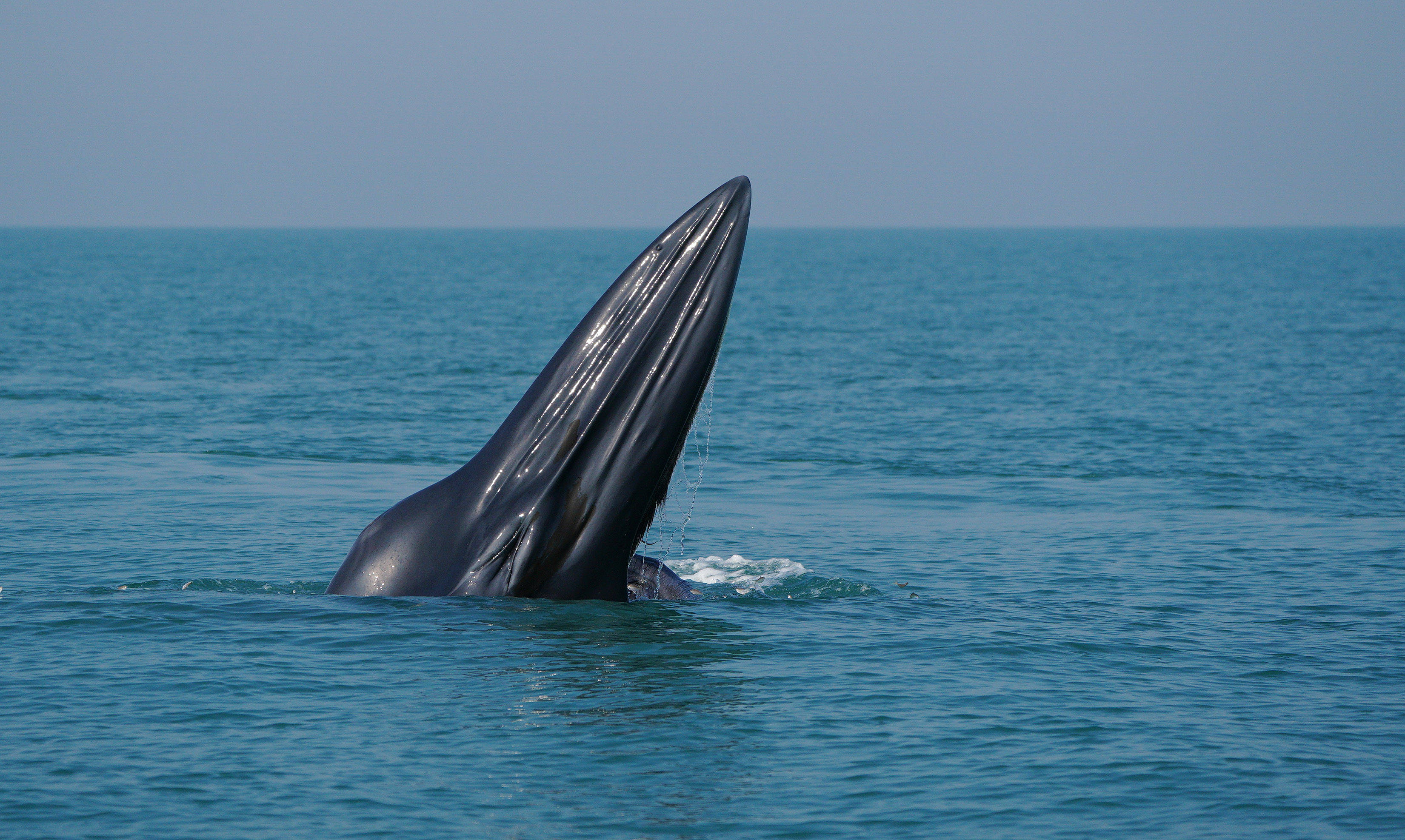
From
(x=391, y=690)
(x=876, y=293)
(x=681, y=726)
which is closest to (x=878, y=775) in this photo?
(x=681, y=726)

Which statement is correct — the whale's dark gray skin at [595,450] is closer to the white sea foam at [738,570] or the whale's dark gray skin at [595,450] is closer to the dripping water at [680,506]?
the dripping water at [680,506]

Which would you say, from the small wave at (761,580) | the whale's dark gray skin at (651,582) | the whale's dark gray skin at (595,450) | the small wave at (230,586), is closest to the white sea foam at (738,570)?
the small wave at (761,580)

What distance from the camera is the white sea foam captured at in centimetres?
1628

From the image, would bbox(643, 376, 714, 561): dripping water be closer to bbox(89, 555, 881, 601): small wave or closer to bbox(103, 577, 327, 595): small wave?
bbox(89, 555, 881, 601): small wave

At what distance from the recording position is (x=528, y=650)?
459 inches

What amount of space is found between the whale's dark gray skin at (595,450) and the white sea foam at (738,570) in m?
5.01

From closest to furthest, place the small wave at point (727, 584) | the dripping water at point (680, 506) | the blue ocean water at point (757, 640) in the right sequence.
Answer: the blue ocean water at point (757, 640) → the small wave at point (727, 584) → the dripping water at point (680, 506)

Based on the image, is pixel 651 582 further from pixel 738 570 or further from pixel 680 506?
pixel 680 506

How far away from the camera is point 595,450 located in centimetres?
1054

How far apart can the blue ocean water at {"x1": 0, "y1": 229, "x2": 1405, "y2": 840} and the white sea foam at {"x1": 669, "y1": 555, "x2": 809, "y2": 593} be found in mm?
98

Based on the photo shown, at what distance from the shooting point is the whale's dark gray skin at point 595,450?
10508 millimetres

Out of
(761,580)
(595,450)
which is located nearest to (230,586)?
(761,580)

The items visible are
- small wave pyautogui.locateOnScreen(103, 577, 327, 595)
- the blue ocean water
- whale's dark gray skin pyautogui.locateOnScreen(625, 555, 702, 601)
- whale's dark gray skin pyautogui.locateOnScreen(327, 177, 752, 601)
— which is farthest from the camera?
small wave pyautogui.locateOnScreen(103, 577, 327, 595)

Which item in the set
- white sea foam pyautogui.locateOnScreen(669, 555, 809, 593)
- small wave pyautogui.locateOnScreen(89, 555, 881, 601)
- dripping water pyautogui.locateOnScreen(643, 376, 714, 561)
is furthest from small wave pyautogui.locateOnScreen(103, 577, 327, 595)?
white sea foam pyautogui.locateOnScreen(669, 555, 809, 593)
